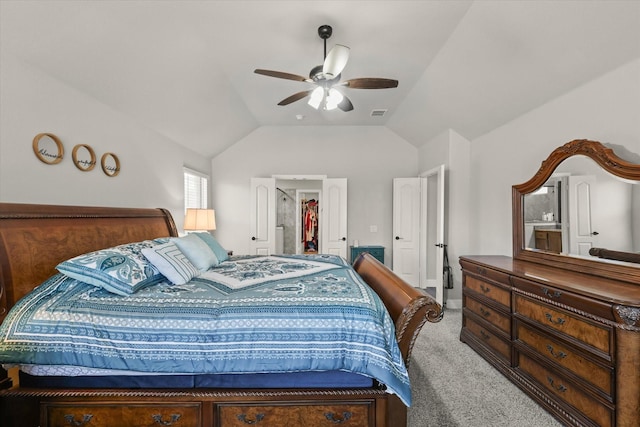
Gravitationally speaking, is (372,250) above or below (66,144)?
below

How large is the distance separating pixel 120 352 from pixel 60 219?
112 cm

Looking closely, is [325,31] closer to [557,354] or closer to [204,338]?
[204,338]

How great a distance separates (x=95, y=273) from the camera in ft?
5.40

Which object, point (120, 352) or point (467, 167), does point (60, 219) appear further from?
point (467, 167)

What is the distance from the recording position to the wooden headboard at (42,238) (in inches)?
60.8

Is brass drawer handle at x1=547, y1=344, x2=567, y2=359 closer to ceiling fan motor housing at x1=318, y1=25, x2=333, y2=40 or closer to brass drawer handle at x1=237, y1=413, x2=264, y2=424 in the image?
brass drawer handle at x1=237, y1=413, x2=264, y2=424

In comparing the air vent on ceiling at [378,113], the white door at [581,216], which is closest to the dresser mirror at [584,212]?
the white door at [581,216]

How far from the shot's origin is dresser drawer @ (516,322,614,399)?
62.3 inches

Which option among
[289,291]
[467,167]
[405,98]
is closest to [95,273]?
[289,291]

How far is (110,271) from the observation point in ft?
5.50

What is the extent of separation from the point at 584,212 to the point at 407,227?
293cm

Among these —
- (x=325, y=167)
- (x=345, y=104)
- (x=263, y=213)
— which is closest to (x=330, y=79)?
(x=345, y=104)

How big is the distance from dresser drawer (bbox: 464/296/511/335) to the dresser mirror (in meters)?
0.62

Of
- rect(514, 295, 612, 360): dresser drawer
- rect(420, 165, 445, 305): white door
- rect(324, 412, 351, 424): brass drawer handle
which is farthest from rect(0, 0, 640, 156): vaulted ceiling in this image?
rect(324, 412, 351, 424): brass drawer handle
